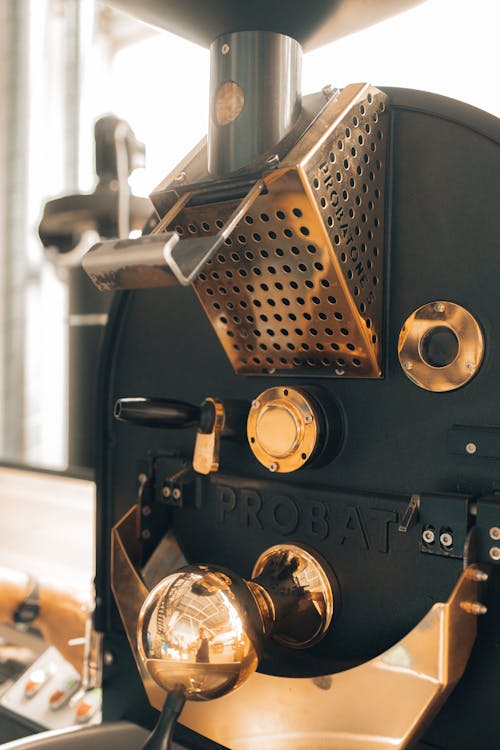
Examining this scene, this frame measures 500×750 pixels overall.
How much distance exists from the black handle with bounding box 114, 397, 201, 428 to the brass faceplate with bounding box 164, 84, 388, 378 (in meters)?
0.08

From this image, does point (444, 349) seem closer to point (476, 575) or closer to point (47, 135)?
point (476, 575)

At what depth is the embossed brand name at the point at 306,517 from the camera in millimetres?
512

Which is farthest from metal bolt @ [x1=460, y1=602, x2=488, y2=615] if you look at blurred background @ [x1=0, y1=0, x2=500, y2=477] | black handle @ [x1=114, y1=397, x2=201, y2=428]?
blurred background @ [x1=0, y1=0, x2=500, y2=477]

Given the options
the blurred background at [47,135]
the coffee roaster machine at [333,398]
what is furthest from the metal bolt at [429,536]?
the blurred background at [47,135]

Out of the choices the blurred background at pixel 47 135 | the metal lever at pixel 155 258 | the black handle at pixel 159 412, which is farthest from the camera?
the blurred background at pixel 47 135

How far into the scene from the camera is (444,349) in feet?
1.56

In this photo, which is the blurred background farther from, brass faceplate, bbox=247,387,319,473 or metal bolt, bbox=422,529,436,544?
metal bolt, bbox=422,529,436,544

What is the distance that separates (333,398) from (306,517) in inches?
3.9

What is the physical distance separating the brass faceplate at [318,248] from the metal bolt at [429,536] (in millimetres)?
116

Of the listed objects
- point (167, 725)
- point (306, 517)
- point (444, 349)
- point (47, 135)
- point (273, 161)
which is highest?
point (47, 135)

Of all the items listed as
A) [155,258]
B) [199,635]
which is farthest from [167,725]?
[155,258]

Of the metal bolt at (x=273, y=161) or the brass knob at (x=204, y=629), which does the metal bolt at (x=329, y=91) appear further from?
the brass knob at (x=204, y=629)

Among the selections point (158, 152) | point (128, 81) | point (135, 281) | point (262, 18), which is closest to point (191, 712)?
point (135, 281)

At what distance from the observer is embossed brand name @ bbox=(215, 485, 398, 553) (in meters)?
0.51
